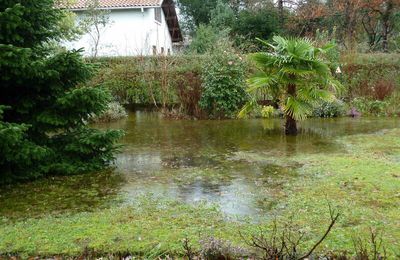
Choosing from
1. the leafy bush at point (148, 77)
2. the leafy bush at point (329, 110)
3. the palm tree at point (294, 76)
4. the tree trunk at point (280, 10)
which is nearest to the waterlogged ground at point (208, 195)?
the palm tree at point (294, 76)

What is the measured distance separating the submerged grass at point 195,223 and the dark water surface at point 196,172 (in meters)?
0.28

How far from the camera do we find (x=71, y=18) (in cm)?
1501

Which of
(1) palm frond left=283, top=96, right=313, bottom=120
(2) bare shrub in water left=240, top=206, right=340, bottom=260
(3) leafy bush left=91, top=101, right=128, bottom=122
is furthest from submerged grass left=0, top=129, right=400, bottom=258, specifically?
(3) leafy bush left=91, top=101, right=128, bottom=122

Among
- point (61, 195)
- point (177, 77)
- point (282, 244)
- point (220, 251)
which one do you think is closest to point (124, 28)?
point (177, 77)

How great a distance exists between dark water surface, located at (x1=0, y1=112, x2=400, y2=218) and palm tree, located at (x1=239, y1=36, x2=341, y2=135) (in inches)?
30.7

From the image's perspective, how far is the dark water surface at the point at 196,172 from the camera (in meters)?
5.12

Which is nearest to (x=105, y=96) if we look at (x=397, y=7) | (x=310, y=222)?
(x=310, y=222)

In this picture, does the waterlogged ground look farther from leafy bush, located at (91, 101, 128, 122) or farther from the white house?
the white house

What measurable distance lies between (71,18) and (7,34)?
985cm

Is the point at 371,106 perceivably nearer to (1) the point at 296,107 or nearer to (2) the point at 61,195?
(1) the point at 296,107

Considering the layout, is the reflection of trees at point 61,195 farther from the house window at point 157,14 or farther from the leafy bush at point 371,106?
the house window at point 157,14

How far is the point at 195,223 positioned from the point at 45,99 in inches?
129

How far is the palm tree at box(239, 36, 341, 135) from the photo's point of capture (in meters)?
8.64

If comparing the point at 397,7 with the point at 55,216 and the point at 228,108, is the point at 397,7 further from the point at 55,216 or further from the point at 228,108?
the point at 55,216
